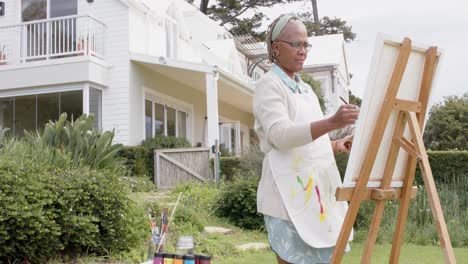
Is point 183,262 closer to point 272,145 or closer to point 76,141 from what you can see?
point 272,145

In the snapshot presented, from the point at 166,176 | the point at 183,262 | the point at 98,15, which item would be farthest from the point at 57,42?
the point at 183,262

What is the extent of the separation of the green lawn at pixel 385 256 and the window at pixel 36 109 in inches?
331

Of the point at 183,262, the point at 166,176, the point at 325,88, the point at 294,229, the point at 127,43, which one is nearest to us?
the point at 294,229

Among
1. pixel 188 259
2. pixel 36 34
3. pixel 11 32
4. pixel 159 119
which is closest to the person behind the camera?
pixel 188 259

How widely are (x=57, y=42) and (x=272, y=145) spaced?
12.2 metres

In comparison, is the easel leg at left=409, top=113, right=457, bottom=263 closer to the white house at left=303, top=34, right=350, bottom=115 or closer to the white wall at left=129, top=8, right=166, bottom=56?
the white wall at left=129, top=8, right=166, bottom=56

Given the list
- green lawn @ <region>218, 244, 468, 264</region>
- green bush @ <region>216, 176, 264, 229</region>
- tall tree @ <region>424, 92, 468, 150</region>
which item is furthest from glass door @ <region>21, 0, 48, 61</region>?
tall tree @ <region>424, 92, 468, 150</region>

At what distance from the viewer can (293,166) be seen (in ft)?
6.88

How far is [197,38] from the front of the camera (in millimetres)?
19984

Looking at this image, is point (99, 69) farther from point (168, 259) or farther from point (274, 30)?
point (274, 30)

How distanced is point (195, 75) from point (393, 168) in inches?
477

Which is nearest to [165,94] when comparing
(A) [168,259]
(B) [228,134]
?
(B) [228,134]

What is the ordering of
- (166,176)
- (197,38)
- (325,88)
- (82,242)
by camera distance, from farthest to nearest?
(325,88) < (197,38) < (166,176) < (82,242)

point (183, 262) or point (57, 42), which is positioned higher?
point (57, 42)
